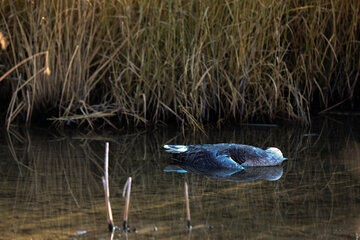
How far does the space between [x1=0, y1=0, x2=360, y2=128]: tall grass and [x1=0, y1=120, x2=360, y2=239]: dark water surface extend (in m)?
0.42

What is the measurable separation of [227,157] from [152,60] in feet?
5.77

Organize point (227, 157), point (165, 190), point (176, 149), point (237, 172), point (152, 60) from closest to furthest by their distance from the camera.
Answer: point (165, 190)
point (237, 172)
point (227, 157)
point (176, 149)
point (152, 60)

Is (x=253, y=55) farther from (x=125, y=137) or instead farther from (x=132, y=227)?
(x=132, y=227)

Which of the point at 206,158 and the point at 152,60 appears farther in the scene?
the point at 152,60

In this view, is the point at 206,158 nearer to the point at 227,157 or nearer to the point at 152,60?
the point at 227,157

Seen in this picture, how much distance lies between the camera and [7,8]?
6742 millimetres

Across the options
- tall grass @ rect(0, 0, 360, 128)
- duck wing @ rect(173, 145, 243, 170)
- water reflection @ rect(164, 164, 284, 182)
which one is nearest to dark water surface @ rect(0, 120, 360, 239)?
water reflection @ rect(164, 164, 284, 182)

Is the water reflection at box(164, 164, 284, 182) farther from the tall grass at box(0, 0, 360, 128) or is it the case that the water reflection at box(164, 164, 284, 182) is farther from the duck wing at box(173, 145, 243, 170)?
the tall grass at box(0, 0, 360, 128)

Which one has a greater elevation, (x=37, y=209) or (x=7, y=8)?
(x=7, y=8)

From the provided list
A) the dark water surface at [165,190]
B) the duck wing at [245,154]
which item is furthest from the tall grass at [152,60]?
the duck wing at [245,154]

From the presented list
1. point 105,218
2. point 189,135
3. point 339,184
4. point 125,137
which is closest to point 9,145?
point 125,137

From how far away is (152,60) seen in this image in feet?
20.4

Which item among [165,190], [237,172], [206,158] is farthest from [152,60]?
[165,190]

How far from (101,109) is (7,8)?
60.8 inches
